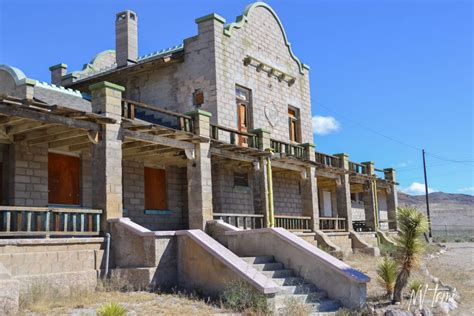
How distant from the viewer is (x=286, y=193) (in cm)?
2489

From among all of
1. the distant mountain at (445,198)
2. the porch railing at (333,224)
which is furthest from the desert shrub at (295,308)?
the distant mountain at (445,198)

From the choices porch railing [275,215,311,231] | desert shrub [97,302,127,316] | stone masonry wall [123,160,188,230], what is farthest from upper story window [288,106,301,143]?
desert shrub [97,302,127,316]

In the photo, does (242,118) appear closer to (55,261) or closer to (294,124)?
(294,124)

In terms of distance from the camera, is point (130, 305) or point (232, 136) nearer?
point (130, 305)

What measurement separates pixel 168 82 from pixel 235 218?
276 inches

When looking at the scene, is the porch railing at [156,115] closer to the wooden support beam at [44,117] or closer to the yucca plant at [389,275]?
the wooden support beam at [44,117]

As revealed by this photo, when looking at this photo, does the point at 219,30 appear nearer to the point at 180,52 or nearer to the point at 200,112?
the point at 180,52

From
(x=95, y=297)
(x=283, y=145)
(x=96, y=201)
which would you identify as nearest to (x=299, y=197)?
(x=283, y=145)

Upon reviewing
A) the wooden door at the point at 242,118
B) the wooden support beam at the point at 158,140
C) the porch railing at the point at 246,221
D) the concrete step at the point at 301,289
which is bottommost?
the concrete step at the point at 301,289

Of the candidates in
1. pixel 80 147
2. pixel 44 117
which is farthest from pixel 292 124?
pixel 44 117

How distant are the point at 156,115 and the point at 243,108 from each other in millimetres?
3858

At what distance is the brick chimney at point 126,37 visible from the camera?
2178 centimetres

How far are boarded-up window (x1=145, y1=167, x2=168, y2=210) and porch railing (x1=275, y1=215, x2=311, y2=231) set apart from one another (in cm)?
453

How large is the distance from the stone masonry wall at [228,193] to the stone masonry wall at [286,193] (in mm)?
2358
